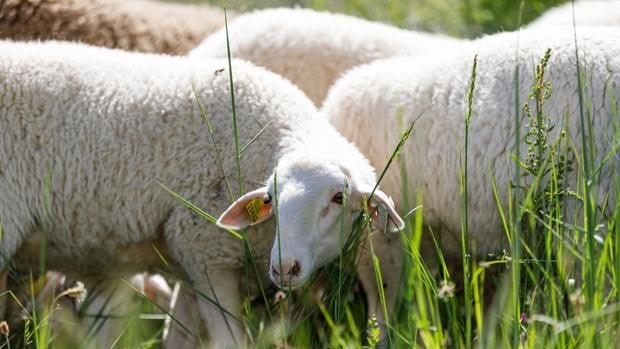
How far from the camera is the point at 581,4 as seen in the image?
603 cm

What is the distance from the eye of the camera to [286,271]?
11.4 feet

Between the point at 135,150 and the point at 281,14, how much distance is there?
60.7 inches

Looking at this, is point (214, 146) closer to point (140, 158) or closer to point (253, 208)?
point (140, 158)

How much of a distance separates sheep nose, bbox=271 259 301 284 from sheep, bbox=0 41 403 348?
671 millimetres

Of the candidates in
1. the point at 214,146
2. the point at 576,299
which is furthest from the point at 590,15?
the point at 576,299

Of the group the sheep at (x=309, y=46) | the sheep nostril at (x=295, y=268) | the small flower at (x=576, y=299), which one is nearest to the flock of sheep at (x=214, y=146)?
the sheep nostril at (x=295, y=268)

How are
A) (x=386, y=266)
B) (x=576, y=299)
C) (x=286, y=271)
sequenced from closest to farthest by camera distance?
(x=576, y=299) → (x=286, y=271) → (x=386, y=266)

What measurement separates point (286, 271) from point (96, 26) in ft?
9.38

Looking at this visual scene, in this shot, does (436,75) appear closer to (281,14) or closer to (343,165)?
(343,165)

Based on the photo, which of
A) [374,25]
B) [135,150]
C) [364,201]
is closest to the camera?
[364,201]

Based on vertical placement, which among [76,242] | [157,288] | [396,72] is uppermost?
[396,72]

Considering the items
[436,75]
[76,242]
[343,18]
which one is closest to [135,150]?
[76,242]

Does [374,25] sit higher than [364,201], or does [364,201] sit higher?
[374,25]

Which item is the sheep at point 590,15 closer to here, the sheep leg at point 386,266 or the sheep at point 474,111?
the sheep at point 474,111
